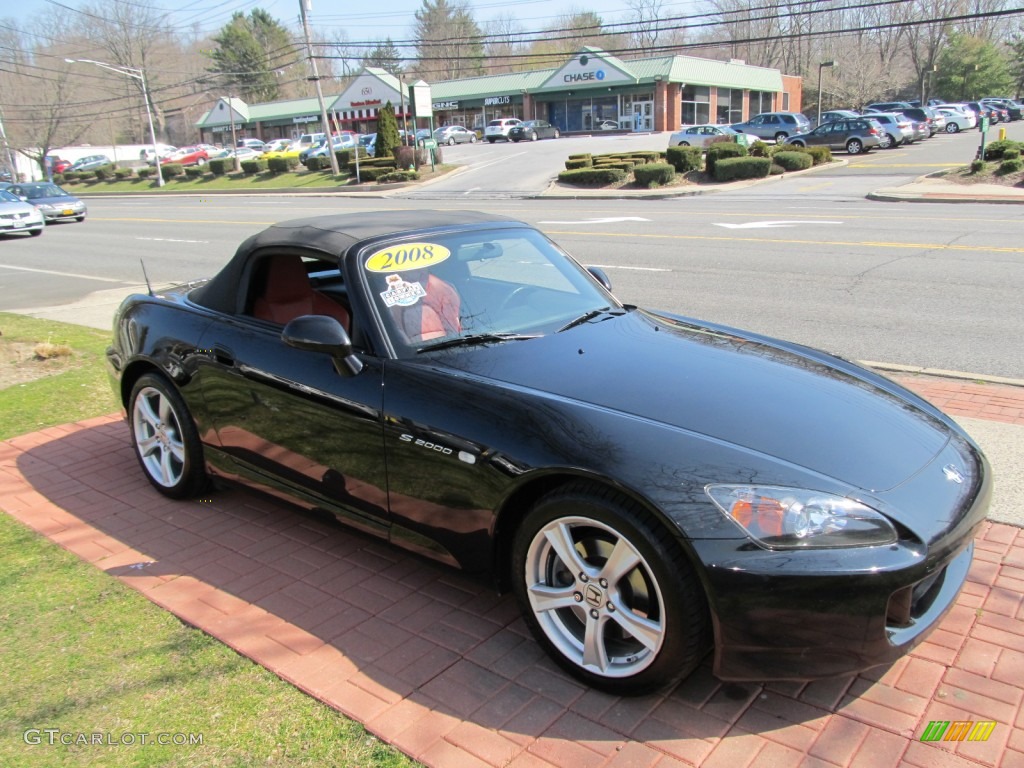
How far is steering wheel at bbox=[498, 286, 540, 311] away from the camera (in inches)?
152

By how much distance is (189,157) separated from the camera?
6756cm

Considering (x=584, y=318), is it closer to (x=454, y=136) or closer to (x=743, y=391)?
(x=743, y=391)

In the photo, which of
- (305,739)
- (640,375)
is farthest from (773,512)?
(305,739)

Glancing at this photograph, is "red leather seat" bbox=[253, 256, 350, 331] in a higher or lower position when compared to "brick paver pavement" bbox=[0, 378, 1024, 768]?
higher

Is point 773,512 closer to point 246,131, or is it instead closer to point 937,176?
point 937,176

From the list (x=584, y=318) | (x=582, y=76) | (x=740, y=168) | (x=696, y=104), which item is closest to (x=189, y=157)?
(x=582, y=76)

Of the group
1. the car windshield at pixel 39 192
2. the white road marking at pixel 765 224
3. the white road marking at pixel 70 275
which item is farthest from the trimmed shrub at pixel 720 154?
the car windshield at pixel 39 192

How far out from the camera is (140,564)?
3.87 meters

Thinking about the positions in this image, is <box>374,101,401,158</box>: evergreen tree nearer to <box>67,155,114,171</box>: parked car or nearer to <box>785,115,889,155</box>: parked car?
<box>785,115,889,155</box>: parked car

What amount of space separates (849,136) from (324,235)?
127ft

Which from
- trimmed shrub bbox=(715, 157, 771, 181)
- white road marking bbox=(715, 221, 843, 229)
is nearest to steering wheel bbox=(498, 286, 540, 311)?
white road marking bbox=(715, 221, 843, 229)

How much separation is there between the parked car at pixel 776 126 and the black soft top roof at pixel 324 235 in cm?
4224

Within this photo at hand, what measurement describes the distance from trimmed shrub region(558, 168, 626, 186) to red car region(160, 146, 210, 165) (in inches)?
1778
